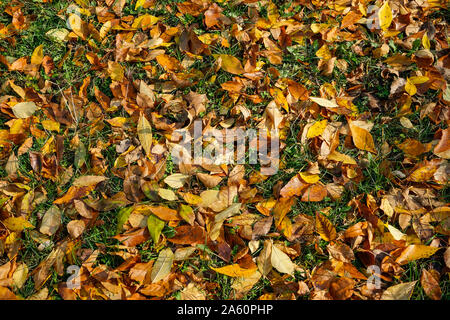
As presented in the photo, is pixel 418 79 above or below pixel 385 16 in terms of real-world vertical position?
below

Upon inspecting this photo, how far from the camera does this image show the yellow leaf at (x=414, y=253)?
1.73m

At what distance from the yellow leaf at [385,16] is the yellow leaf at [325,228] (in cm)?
141

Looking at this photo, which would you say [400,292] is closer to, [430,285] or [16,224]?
[430,285]

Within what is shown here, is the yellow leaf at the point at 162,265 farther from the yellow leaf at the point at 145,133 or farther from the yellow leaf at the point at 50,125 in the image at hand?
the yellow leaf at the point at 50,125

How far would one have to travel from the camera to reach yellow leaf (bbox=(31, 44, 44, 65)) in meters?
2.35

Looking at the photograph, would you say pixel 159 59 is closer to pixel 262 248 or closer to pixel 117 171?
pixel 117 171

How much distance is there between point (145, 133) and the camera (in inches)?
81.0

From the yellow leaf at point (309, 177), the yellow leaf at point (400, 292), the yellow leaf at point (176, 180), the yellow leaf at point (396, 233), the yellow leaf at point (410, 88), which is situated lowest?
the yellow leaf at point (400, 292)

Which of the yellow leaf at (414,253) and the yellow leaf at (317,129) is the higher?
the yellow leaf at (317,129)

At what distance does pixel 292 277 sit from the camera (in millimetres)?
1765

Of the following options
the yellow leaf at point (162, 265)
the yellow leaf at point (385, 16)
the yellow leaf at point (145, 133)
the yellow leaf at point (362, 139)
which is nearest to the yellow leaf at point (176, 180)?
the yellow leaf at point (145, 133)

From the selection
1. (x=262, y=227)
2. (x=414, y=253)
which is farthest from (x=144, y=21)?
(x=414, y=253)

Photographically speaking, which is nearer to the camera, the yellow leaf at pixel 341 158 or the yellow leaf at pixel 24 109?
the yellow leaf at pixel 341 158

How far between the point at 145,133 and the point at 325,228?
3.73 ft
